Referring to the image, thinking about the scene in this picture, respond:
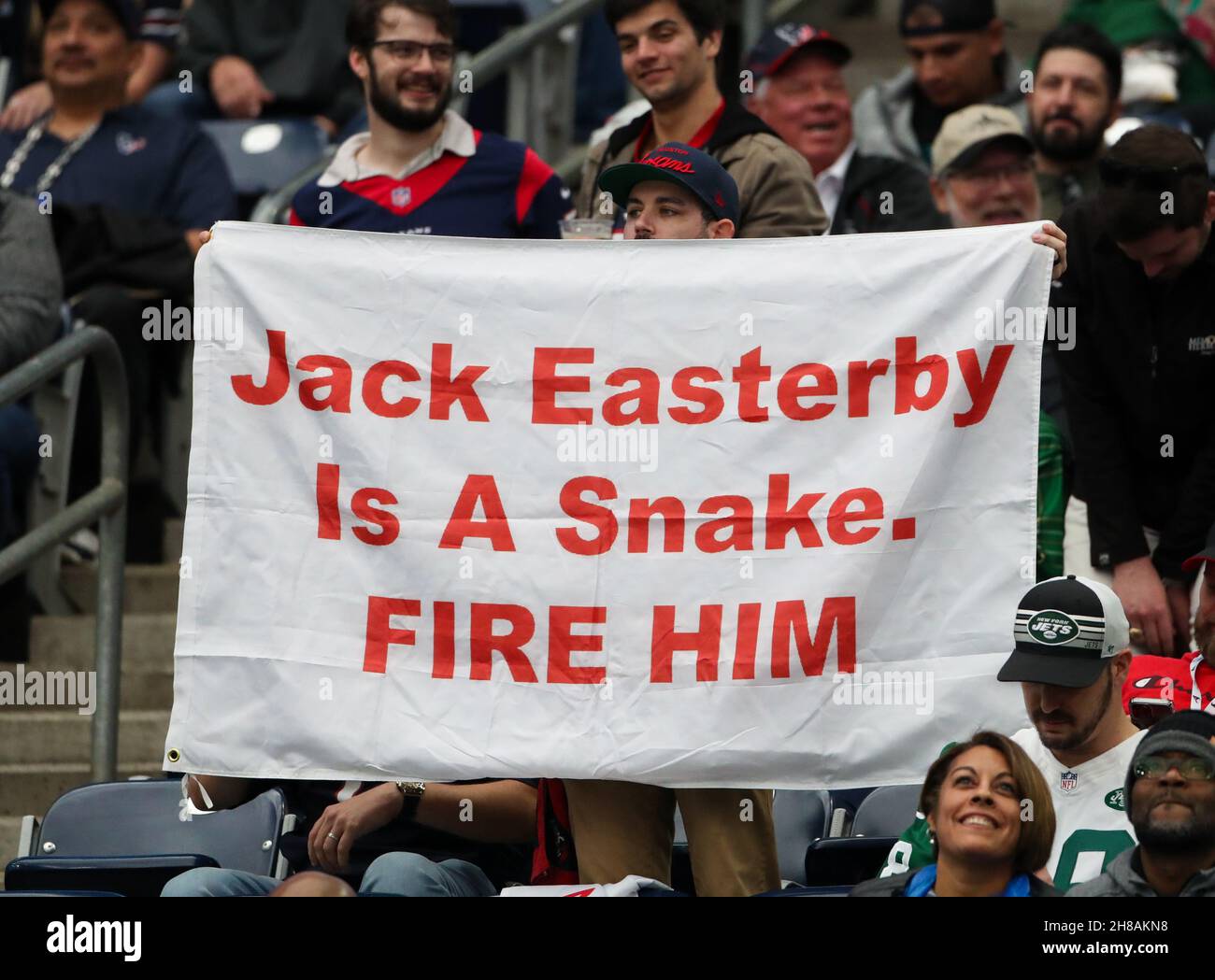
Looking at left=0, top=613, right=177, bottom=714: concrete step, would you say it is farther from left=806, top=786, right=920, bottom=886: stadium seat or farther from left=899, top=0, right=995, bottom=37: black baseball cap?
left=899, top=0, right=995, bottom=37: black baseball cap

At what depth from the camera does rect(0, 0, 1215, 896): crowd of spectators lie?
536 cm

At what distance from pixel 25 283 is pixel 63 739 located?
1.56m

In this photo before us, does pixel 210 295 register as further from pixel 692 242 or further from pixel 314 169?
pixel 314 169

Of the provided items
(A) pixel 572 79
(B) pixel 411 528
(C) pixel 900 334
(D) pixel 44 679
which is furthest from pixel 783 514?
(A) pixel 572 79

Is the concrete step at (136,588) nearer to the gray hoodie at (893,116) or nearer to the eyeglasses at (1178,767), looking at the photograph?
the gray hoodie at (893,116)

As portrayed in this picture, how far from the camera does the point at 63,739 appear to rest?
7.79m

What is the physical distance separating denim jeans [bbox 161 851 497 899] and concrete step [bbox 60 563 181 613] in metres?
2.92

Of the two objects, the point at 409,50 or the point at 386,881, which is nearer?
the point at 386,881

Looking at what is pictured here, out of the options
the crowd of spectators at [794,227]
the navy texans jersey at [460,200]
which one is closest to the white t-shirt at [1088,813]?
the crowd of spectators at [794,227]

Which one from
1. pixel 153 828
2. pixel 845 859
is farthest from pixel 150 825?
pixel 845 859

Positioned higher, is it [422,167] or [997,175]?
[997,175]

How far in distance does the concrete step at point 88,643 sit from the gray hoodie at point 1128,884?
407 centimetres

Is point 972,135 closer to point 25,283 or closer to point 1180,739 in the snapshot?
point 25,283

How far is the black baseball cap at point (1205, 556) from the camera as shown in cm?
592
